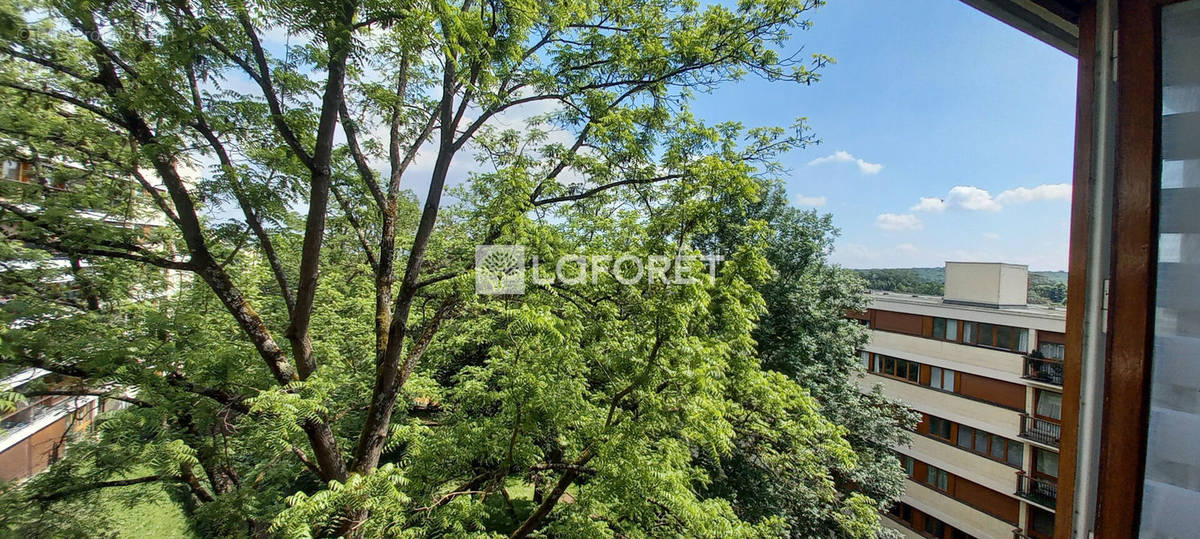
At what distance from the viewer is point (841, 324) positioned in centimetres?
890

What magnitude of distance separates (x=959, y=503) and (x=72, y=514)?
1571 cm

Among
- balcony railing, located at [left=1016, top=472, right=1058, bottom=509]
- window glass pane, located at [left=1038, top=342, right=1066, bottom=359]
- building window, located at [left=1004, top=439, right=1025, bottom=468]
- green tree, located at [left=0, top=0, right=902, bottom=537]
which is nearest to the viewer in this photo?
green tree, located at [left=0, top=0, right=902, bottom=537]

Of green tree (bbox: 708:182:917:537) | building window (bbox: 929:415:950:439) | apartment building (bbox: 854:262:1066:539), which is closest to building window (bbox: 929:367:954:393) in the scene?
apartment building (bbox: 854:262:1066:539)

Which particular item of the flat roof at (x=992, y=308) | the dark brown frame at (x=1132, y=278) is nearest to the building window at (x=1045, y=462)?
the flat roof at (x=992, y=308)

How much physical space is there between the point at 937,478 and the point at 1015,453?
2027 millimetres

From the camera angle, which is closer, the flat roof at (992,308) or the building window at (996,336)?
the flat roof at (992,308)

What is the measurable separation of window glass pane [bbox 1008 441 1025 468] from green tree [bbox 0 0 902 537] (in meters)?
8.86

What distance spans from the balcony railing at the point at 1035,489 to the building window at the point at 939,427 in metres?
1.61

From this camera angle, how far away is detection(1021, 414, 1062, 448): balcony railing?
→ 923 centimetres

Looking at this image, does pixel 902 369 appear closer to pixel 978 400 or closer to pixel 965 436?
pixel 978 400

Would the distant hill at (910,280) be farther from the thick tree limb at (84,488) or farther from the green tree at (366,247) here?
the thick tree limb at (84,488)

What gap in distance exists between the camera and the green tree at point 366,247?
304cm

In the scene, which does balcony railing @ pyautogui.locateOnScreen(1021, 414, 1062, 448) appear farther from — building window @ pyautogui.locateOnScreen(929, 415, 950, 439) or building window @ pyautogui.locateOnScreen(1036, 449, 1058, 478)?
building window @ pyautogui.locateOnScreen(929, 415, 950, 439)

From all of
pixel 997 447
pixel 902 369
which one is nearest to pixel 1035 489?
pixel 997 447
